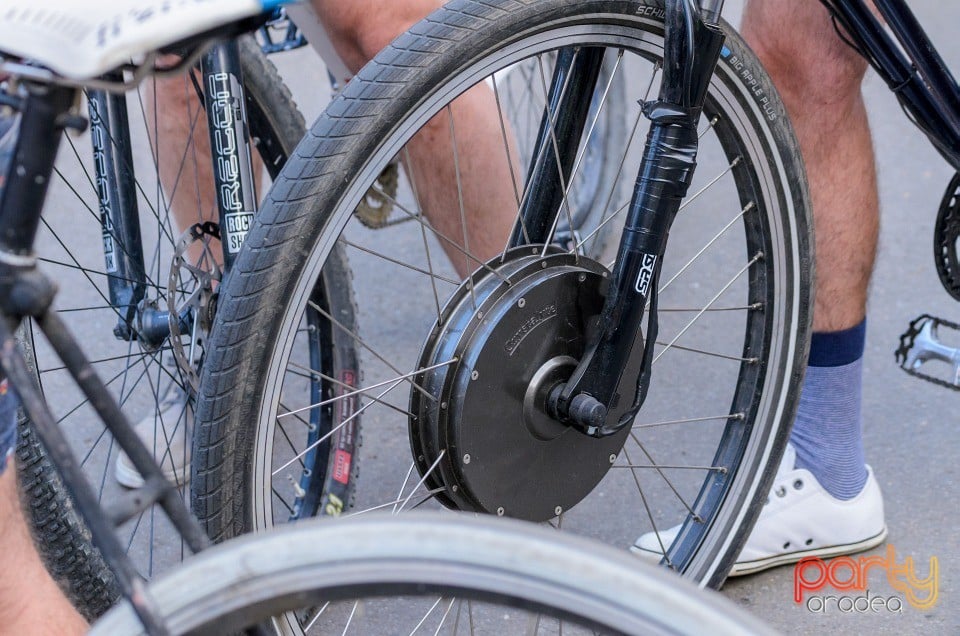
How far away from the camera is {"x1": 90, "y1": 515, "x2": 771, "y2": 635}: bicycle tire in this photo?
73cm

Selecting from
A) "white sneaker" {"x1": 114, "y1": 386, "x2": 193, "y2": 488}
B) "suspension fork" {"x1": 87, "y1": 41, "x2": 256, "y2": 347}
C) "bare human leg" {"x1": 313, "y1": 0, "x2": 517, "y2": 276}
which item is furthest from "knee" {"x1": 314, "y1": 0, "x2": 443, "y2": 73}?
"white sneaker" {"x1": 114, "y1": 386, "x2": 193, "y2": 488}

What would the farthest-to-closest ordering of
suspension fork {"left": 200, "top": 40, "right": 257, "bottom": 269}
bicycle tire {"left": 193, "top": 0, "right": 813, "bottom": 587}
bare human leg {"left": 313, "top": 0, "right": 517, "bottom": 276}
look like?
1. bare human leg {"left": 313, "top": 0, "right": 517, "bottom": 276}
2. suspension fork {"left": 200, "top": 40, "right": 257, "bottom": 269}
3. bicycle tire {"left": 193, "top": 0, "right": 813, "bottom": 587}

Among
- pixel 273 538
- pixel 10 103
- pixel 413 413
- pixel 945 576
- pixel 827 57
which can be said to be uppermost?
pixel 827 57

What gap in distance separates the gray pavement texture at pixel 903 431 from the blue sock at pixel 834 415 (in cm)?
17

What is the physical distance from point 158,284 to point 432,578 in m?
1.17

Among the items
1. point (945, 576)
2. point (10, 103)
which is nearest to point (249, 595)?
point (10, 103)

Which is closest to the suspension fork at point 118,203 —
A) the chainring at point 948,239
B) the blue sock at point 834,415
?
the blue sock at point 834,415

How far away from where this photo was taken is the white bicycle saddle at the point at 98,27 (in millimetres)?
700

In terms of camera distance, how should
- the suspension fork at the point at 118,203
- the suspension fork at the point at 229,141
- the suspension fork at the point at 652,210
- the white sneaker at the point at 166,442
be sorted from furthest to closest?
1. the white sneaker at the point at 166,442
2. the suspension fork at the point at 118,203
3. the suspension fork at the point at 229,141
4. the suspension fork at the point at 652,210

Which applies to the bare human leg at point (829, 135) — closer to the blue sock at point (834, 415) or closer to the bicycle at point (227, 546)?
the blue sock at point (834, 415)

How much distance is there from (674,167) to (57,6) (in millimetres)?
728

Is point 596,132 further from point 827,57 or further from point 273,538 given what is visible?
point 273,538

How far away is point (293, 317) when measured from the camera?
3.70ft

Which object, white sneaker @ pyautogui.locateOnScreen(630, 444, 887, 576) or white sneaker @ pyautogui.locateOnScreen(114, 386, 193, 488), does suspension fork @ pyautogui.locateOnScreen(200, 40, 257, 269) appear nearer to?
white sneaker @ pyautogui.locateOnScreen(114, 386, 193, 488)
